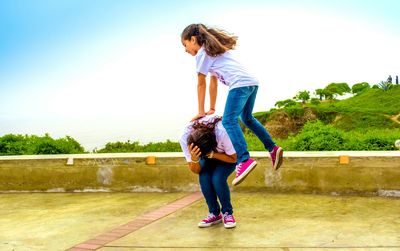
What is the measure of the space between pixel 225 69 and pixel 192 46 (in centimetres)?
40

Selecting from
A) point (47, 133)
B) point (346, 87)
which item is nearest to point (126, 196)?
point (47, 133)

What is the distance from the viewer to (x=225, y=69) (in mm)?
5031

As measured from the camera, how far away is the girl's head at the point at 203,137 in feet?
15.9

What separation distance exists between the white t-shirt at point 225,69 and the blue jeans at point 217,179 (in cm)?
76

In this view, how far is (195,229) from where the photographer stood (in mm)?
5105

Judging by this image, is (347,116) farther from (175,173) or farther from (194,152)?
(194,152)

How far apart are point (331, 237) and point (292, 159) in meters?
2.00

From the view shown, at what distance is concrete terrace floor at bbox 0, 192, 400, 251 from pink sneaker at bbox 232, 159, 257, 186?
488 mm

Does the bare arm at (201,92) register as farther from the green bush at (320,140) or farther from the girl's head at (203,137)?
the green bush at (320,140)

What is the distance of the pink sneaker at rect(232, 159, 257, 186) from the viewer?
4883mm

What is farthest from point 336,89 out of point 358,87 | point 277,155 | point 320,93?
point 277,155

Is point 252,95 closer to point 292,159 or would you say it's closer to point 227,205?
point 227,205

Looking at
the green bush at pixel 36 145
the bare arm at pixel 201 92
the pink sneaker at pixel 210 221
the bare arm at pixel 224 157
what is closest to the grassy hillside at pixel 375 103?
the green bush at pixel 36 145

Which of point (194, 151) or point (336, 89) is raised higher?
point (336, 89)
